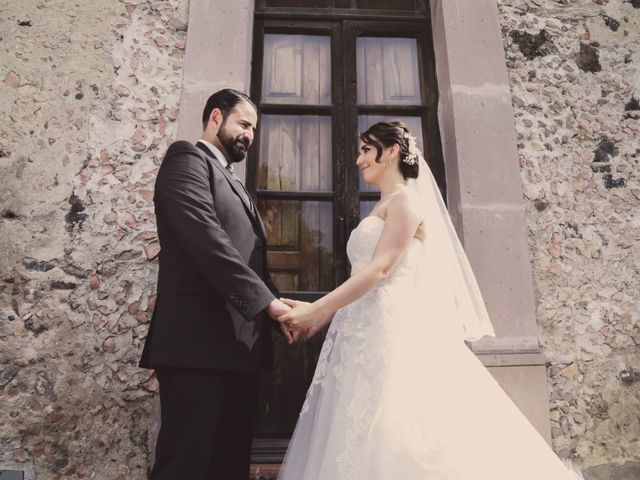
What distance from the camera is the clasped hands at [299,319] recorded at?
202 cm

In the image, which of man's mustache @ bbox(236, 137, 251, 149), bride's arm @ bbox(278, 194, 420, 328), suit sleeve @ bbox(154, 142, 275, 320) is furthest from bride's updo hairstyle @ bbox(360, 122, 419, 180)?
suit sleeve @ bbox(154, 142, 275, 320)

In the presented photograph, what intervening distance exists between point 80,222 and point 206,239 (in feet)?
4.35

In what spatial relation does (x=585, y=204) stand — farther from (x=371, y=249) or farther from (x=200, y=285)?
(x=200, y=285)

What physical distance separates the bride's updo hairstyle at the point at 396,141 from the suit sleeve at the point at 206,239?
34.7 inches

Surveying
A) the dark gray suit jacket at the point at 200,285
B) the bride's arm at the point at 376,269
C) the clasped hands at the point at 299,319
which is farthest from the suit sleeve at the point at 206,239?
the bride's arm at the point at 376,269

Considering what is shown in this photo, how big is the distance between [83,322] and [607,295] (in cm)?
302


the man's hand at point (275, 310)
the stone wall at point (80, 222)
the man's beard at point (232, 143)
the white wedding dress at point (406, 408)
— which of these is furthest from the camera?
the stone wall at point (80, 222)

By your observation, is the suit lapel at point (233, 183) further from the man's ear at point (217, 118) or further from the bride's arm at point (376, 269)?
the bride's arm at point (376, 269)

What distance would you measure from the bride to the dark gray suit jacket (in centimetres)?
20

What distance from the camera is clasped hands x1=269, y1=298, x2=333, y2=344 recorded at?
2.02 m

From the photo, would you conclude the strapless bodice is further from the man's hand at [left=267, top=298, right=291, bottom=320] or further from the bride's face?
the man's hand at [left=267, top=298, right=291, bottom=320]

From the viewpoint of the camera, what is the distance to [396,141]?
2406 millimetres

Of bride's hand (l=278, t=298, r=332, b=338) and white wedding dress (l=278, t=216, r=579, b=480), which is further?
bride's hand (l=278, t=298, r=332, b=338)

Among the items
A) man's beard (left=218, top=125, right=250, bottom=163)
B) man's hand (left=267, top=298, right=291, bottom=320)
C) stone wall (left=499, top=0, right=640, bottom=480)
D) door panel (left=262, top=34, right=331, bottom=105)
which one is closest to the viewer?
man's hand (left=267, top=298, right=291, bottom=320)
